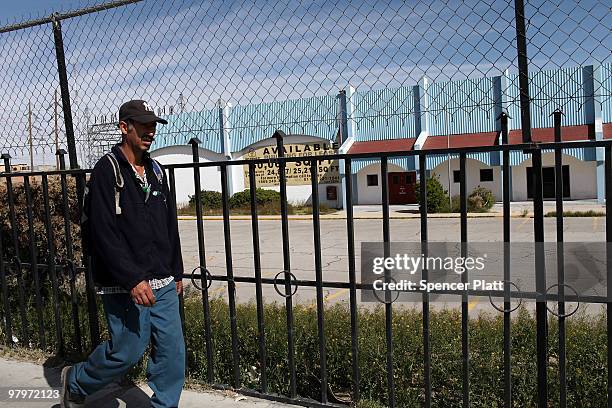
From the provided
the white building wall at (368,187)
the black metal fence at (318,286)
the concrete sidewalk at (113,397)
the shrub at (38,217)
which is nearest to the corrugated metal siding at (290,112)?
the black metal fence at (318,286)

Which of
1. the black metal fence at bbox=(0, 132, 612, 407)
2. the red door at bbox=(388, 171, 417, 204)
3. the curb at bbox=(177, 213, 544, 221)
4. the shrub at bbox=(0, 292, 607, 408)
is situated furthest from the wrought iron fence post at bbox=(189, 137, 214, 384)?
the red door at bbox=(388, 171, 417, 204)

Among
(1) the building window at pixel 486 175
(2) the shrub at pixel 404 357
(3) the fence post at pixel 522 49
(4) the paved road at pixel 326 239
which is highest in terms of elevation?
(3) the fence post at pixel 522 49

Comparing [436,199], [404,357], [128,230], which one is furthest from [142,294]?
[436,199]

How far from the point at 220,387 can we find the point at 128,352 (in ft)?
3.74

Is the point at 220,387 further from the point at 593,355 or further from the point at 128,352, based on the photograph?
the point at 593,355

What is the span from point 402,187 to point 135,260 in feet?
95.8

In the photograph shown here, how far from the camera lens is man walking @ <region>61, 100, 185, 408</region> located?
3.40 metres

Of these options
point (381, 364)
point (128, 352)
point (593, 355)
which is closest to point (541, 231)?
point (593, 355)

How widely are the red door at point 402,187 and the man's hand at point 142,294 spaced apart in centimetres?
2806

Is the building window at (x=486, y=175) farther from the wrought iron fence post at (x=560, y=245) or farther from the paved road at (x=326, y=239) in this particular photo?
the wrought iron fence post at (x=560, y=245)

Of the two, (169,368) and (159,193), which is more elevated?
(159,193)

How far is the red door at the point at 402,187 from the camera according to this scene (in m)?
31.4

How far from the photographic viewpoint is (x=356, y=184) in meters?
32.3

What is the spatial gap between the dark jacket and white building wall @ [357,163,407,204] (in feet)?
94.8
